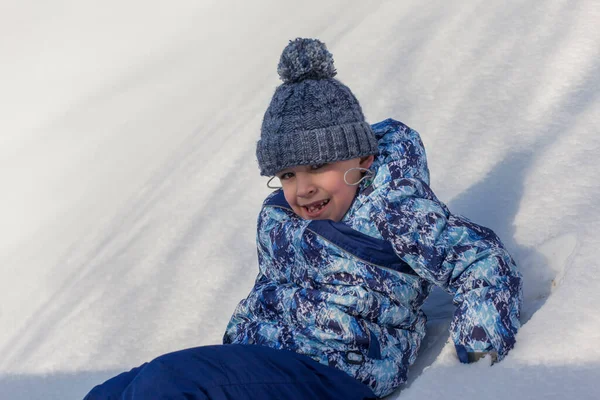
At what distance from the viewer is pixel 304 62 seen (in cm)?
164

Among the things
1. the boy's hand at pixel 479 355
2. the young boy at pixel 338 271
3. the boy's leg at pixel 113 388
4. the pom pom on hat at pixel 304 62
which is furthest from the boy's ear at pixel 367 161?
the boy's leg at pixel 113 388

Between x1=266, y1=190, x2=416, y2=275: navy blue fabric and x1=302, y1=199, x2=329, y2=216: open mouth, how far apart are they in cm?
5

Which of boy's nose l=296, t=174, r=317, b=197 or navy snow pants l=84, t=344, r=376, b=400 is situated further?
boy's nose l=296, t=174, r=317, b=197

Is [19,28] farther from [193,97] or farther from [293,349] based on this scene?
[293,349]

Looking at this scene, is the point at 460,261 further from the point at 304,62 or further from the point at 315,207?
the point at 304,62

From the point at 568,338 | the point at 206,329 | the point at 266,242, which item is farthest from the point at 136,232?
the point at 568,338

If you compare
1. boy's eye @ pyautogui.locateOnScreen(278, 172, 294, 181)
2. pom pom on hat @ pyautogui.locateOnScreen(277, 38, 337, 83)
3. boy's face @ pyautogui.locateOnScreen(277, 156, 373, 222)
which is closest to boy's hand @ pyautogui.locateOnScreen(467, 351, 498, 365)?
boy's face @ pyautogui.locateOnScreen(277, 156, 373, 222)

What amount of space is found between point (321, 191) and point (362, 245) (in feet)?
0.51

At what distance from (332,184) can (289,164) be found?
0.34 feet

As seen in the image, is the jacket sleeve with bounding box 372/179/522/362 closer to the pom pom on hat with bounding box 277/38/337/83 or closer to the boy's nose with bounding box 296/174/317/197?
the boy's nose with bounding box 296/174/317/197

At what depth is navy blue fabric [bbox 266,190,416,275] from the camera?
5.00ft

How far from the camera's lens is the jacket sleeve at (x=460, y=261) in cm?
134

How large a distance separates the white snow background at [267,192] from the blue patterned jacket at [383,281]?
7cm

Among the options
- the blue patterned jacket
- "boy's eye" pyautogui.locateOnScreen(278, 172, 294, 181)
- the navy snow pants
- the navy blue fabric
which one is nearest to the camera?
the navy snow pants
